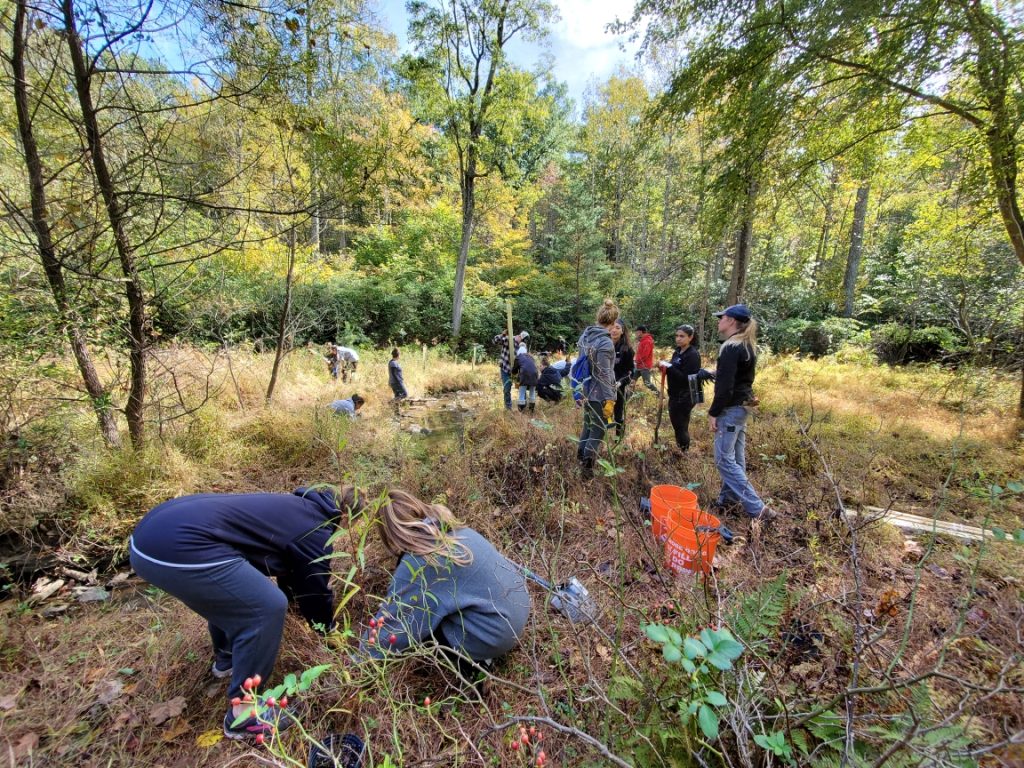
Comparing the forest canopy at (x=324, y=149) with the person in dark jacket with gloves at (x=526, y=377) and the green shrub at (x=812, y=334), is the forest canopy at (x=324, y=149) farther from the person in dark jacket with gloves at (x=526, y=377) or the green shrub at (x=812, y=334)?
the person in dark jacket with gloves at (x=526, y=377)

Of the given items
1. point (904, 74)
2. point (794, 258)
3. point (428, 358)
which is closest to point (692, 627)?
point (904, 74)

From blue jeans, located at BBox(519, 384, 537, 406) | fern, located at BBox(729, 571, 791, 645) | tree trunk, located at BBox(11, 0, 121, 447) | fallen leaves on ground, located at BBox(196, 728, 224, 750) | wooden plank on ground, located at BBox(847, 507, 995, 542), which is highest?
tree trunk, located at BBox(11, 0, 121, 447)

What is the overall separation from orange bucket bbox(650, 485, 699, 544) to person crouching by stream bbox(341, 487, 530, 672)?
112 centimetres

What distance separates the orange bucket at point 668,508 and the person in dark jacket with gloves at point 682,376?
1766mm

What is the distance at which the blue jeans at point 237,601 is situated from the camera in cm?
177

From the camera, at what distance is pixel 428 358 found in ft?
43.7

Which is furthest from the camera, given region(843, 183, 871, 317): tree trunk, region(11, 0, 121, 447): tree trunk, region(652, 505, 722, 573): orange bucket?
region(843, 183, 871, 317): tree trunk

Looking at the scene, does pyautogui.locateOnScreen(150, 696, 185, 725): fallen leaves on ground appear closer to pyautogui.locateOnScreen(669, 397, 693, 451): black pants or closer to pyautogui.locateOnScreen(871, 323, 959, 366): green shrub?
pyautogui.locateOnScreen(669, 397, 693, 451): black pants

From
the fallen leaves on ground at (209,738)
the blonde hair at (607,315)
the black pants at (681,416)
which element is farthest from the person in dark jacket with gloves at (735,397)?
the fallen leaves on ground at (209,738)

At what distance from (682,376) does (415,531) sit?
11.9 feet

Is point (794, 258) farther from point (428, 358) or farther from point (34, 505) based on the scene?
point (34, 505)

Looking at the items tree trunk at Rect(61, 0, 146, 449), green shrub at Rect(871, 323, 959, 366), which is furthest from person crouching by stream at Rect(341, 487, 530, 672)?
green shrub at Rect(871, 323, 959, 366)

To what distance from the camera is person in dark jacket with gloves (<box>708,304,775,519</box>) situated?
3.24 m

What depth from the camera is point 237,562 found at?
6.04 ft
